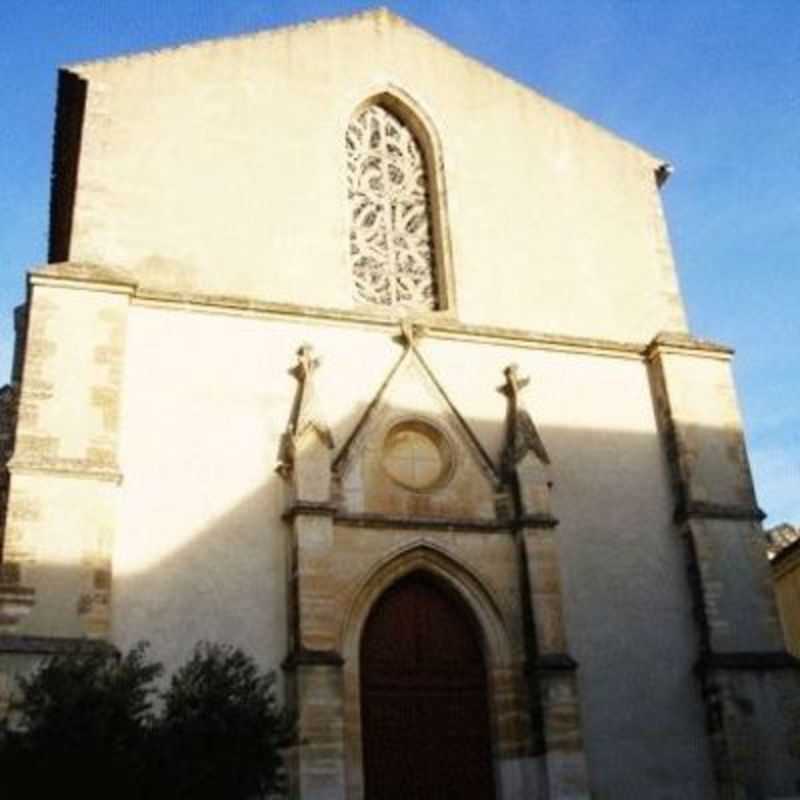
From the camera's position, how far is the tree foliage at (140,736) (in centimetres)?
807

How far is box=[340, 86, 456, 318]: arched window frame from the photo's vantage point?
14508 millimetres

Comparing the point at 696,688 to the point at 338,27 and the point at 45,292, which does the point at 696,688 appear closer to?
the point at 45,292

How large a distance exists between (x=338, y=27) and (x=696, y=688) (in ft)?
31.8

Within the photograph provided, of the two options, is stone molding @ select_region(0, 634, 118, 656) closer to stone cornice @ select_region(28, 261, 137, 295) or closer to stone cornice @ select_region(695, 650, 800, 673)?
stone cornice @ select_region(28, 261, 137, 295)

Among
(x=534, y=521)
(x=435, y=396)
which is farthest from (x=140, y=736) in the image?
(x=435, y=396)

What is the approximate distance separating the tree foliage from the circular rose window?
14.4 ft

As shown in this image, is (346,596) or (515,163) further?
(515,163)

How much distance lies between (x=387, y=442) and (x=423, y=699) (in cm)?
289

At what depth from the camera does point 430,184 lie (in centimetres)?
1546

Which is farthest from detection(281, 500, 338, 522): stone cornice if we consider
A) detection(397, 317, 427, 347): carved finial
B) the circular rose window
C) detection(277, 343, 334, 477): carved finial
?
detection(397, 317, 427, 347): carved finial

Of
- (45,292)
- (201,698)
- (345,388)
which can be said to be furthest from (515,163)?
(201,698)

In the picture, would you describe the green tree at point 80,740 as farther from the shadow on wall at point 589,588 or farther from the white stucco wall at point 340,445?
the white stucco wall at point 340,445

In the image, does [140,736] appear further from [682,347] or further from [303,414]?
[682,347]

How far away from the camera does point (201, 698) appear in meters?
8.83
